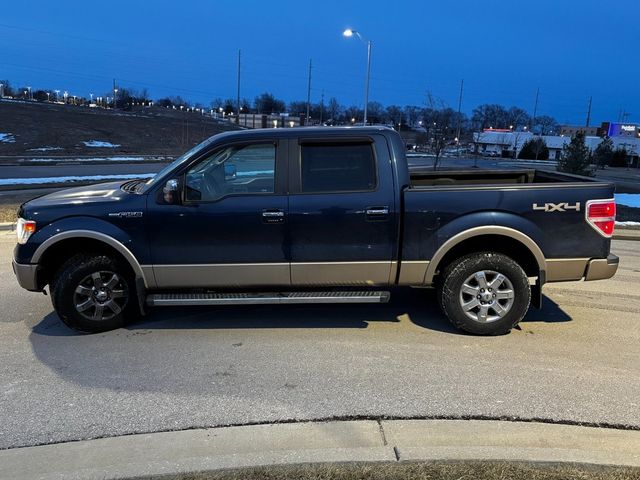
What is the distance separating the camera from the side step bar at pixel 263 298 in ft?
16.5

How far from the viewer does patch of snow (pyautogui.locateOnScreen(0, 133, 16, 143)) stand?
46.3 meters

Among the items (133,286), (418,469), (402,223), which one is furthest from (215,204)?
(418,469)

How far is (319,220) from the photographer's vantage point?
4969mm

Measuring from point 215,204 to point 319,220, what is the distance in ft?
3.15

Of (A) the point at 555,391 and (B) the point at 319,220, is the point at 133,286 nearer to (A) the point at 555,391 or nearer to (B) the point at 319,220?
(B) the point at 319,220

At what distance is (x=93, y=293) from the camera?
5.16 meters

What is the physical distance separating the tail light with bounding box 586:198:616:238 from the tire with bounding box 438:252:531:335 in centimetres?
79

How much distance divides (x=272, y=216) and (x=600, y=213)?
3.01 meters

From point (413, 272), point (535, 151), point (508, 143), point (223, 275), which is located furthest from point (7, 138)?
point (508, 143)

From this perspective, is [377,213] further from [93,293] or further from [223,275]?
[93,293]

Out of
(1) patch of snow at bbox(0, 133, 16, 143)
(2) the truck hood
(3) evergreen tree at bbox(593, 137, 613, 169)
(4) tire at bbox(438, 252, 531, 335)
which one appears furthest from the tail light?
(3) evergreen tree at bbox(593, 137, 613, 169)

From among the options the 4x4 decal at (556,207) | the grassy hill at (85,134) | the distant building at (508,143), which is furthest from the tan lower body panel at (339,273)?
the distant building at (508,143)

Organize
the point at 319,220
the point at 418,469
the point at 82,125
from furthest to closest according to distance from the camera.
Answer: the point at 82,125, the point at 319,220, the point at 418,469

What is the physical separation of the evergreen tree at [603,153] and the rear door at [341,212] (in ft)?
196
